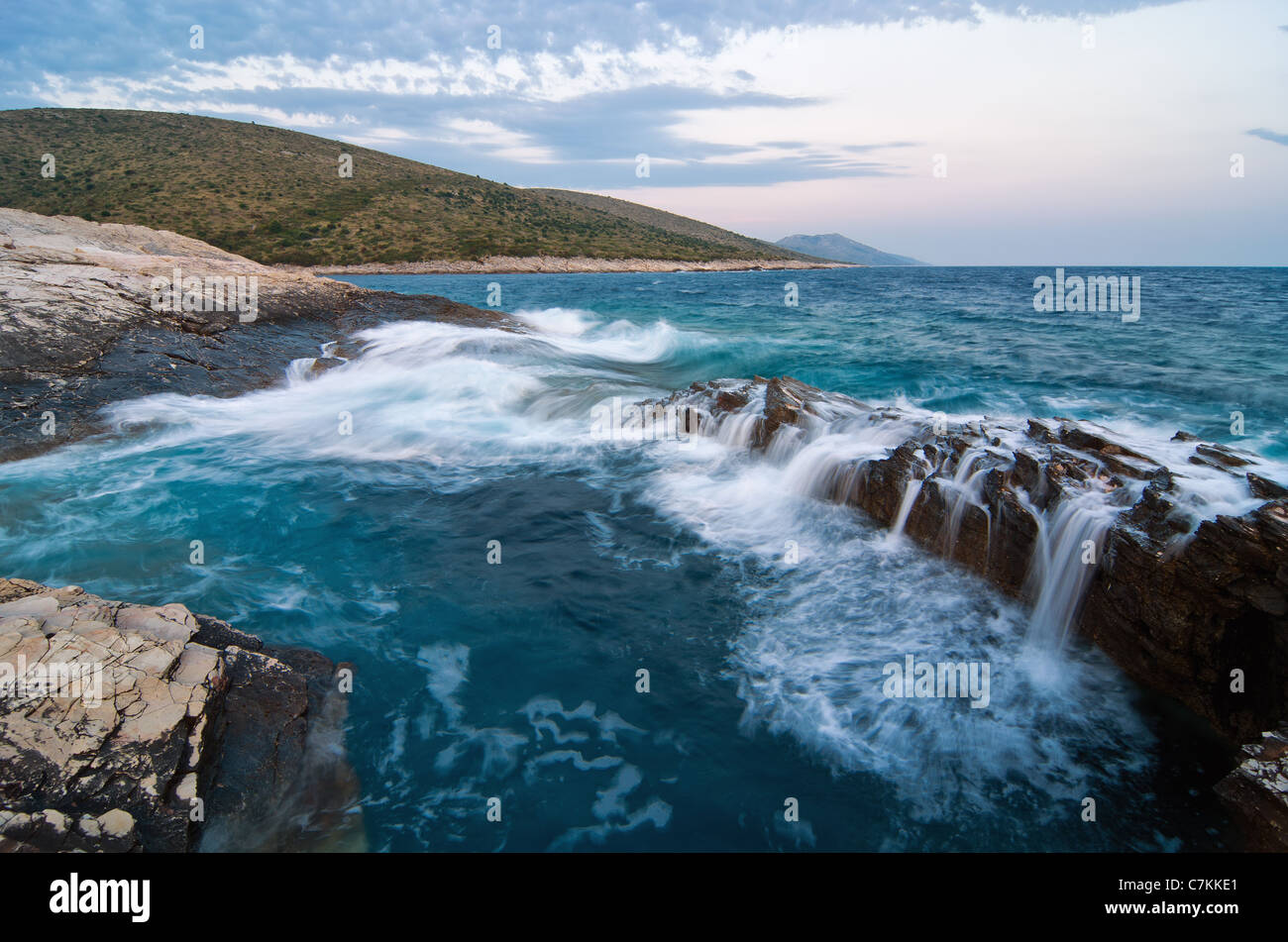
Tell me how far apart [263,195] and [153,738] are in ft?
288

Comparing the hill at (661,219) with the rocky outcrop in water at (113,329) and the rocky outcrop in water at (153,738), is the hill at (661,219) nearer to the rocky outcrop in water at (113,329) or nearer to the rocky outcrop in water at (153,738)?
the rocky outcrop in water at (113,329)

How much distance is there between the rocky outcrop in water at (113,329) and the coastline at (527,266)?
105ft

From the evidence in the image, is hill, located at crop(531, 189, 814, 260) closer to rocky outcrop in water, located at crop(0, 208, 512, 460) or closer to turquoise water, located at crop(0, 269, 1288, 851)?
rocky outcrop in water, located at crop(0, 208, 512, 460)

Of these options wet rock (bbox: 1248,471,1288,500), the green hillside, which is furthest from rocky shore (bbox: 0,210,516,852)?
the green hillside

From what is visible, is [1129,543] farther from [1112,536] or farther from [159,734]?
[159,734]

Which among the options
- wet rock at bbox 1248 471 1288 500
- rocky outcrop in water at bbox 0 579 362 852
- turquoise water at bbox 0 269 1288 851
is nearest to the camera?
rocky outcrop in water at bbox 0 579 362 852

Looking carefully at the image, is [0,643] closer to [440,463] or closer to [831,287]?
[440,463]

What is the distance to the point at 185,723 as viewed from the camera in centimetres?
465

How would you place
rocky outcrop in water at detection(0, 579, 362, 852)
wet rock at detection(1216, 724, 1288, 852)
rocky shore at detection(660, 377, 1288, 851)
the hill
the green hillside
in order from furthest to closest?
the hill, the green hillside, rocky shore at detection(660, 377, 1288, 851), wet rock at detection(1216, 724, 1288, 852), rocky outcrop in water at detection(0, 579, 362, 852)

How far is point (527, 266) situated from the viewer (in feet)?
248

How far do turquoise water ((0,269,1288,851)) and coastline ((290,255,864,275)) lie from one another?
150ft

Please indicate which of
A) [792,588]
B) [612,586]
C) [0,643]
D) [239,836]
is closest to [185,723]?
[239,836]

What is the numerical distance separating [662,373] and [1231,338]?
24.6 meters

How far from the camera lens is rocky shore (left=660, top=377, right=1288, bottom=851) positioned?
5.64m
